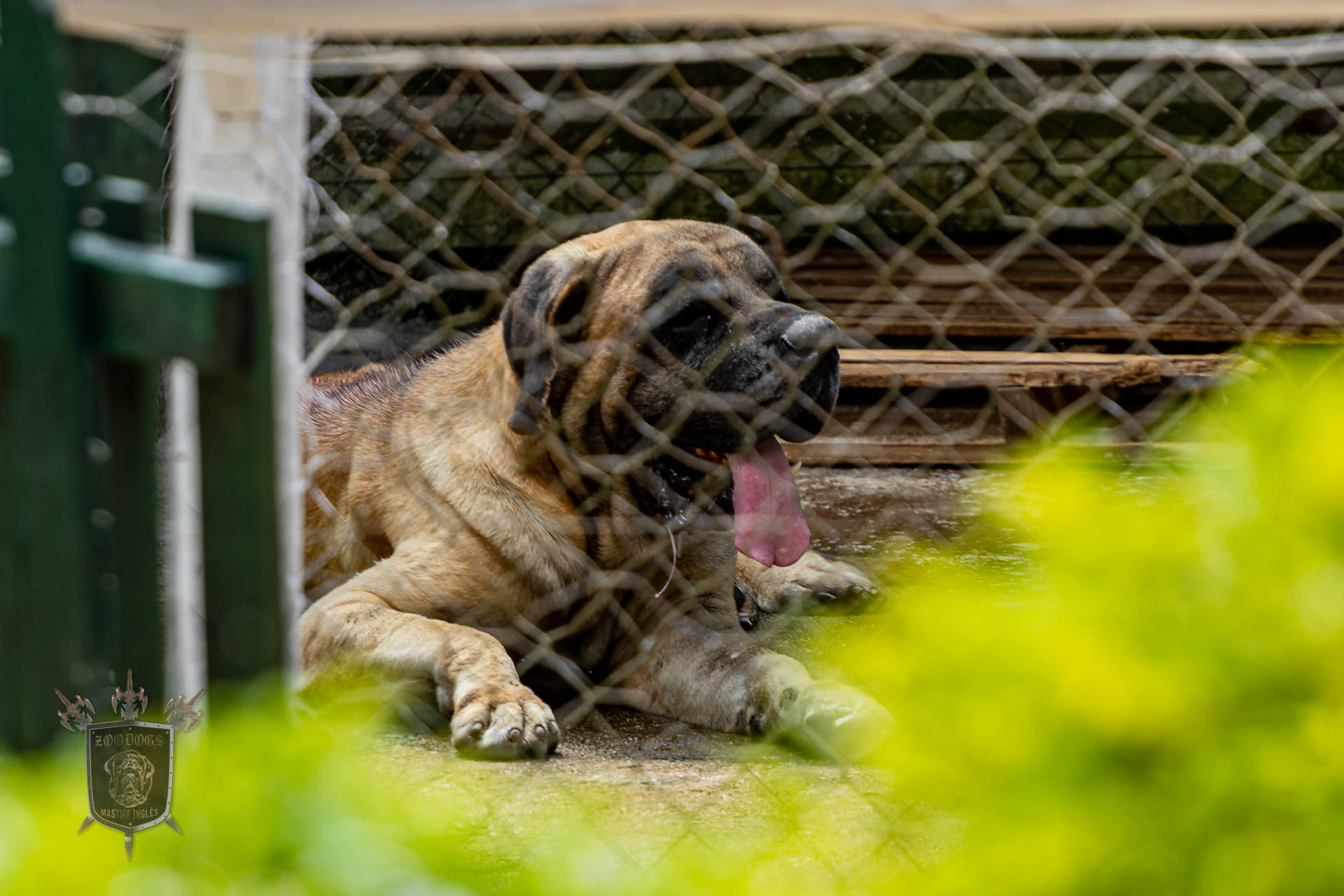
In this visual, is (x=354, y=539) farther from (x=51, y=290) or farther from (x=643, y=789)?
(x=51, y=290)

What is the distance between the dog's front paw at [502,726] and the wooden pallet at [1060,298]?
312cm

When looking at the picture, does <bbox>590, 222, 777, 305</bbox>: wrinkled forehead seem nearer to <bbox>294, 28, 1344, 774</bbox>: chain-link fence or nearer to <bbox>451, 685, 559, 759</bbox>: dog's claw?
<bbox>294, 28, 1344, 774</bbox>: chain-link fence

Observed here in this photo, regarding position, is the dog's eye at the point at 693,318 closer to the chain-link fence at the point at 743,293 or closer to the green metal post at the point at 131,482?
the chain-link fence at the point at 743,293

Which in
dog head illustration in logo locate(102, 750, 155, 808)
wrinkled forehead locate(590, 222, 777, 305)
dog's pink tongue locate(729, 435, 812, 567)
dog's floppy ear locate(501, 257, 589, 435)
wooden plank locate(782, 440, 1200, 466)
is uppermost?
wrinkled forehead locate(590, 222, 777, 305)

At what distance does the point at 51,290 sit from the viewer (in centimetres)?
138

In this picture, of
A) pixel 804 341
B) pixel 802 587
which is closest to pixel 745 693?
pixel 804 341

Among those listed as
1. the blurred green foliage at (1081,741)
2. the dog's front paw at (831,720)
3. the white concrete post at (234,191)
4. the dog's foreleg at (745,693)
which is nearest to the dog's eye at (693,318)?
the dog's foreleg at (745,693)

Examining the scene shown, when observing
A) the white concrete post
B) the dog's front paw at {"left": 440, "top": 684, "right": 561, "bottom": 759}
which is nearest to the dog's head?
the dog's front paw at {"left": 440, "top": 684, "right": 561, "bottom": 759}

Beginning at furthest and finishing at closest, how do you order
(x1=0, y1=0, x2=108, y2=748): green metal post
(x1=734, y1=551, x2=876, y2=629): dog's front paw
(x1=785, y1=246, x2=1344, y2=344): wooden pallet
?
1. (x1=785, y1=246, x2=1344, y2=344): wooden pallet
2. (x1=734, y1=551, x2=876, y2=629): dog's front paw
3. (x1=0, y1=0, x2=108, y2=748): green metal post

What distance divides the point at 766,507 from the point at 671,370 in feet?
1.15

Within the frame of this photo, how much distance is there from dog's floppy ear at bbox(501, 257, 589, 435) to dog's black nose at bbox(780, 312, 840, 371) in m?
0.44

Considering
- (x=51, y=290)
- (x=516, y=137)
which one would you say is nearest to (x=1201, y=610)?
(x=51, y=290)

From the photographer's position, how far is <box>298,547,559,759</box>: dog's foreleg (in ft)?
7.29

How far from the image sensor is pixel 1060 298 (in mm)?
5734
